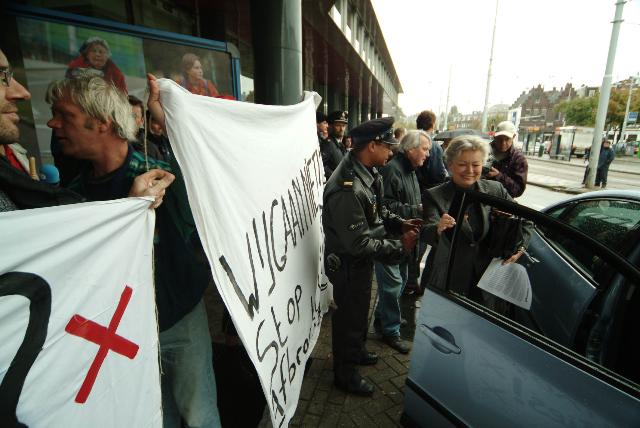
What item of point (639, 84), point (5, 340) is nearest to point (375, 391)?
point (5, 340)

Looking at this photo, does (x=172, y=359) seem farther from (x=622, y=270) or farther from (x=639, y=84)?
(x=639, y=84)

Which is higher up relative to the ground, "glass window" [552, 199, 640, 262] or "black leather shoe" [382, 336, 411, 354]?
"glass window" [552, 199, 640, 262]

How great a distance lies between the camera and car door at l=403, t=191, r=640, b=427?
1.18 m

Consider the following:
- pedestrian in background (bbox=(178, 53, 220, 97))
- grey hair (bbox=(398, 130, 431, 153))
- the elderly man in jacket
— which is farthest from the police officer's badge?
pedestrian in background (bbox=(178, 53, 220, 97))

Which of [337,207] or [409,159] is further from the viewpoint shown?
[409,159]

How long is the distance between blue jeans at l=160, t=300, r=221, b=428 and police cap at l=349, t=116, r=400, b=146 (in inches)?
56.0

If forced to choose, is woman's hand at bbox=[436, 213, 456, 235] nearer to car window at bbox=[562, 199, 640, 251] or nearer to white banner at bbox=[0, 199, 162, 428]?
car window at bbox=[562, 199, 640, 251]

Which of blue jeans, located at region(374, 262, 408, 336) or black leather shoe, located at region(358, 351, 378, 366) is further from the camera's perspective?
blue jeans, located at region(374, 262, 408, 336)

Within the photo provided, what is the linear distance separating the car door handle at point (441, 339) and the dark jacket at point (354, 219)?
0.54 m

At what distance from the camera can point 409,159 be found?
9.95ft

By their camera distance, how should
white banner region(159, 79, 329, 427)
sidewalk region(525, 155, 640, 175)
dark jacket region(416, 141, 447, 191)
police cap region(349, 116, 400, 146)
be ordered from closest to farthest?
white banner region(159, 79, 329, 427) → police cap region(349, 116, 400, 146) → dark jacket region(416, 141, 447, 191) → sidewalk region(525, 155, 640, 175)

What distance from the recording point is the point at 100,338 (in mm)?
895

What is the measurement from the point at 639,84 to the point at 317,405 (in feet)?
185

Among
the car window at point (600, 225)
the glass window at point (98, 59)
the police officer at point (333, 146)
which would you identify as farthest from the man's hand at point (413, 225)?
the police officer at point (333, 146)
